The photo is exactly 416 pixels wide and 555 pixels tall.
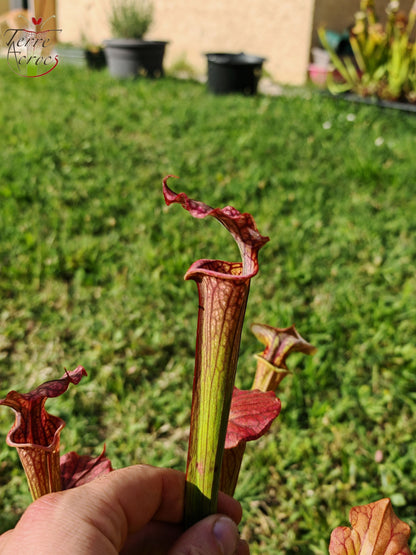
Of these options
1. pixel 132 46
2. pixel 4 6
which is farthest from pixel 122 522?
pixel 4 6

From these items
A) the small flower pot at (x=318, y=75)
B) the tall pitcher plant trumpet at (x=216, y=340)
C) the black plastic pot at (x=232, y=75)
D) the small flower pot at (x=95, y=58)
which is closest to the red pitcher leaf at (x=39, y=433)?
the tall pitcher plant trumpet at (x=216, y=340)

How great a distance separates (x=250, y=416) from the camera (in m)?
0.71

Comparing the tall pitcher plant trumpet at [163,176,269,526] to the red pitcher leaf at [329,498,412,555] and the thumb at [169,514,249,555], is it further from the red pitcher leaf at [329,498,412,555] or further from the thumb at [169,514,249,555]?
the red pitcher leaf at [329,498,412,555]

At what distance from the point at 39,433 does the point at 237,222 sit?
414 mm

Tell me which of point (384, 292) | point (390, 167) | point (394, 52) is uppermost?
point (394, 52)

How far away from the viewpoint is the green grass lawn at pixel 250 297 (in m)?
1.66

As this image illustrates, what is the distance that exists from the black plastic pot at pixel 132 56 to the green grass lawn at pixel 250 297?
1825mm

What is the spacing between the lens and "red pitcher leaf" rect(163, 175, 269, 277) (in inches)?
20.3

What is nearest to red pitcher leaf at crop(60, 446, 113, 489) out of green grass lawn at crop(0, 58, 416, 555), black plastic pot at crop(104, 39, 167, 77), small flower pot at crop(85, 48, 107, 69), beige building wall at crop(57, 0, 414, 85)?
green grass lawn at crop(0, 58, 416, 555)

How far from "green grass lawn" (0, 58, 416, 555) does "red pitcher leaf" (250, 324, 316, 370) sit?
0.83m

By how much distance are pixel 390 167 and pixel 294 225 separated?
3.48 feet

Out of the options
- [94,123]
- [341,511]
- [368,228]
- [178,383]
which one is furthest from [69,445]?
[94,123]

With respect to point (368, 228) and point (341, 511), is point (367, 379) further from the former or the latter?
point (368, 228)

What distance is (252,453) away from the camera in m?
1.70
